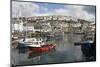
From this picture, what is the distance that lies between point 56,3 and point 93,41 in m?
0.74

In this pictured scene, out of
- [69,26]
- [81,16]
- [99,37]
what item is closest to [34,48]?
[69,26]

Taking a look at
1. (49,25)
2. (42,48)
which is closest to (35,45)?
(42,48)

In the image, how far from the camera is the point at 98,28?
2887mm

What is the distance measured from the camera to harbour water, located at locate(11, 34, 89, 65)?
249cm

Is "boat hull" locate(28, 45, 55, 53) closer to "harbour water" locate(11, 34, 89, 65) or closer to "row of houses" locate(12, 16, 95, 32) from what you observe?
"harbour water" locate(11, 34, 89, 65)

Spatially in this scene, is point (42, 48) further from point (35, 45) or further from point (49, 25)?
point (49, 25)

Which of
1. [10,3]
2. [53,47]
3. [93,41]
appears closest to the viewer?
[10,3]

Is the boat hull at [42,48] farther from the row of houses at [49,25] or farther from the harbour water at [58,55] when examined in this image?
the row of houses at [49,25]

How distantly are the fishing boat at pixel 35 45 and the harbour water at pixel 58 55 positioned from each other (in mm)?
58

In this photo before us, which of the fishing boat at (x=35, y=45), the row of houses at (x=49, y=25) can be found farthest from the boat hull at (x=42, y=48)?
the row of houses at (x=49, y=25)

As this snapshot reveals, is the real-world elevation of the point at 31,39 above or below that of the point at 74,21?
below

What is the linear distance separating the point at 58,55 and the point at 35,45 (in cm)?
34

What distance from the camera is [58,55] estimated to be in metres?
2.67

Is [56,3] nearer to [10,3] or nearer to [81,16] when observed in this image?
[81,16]
